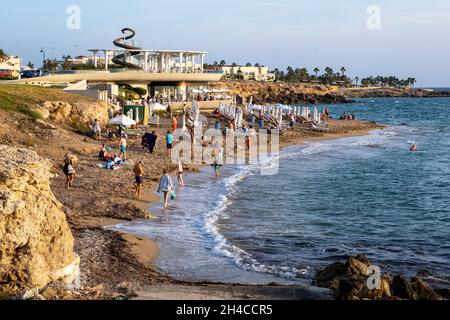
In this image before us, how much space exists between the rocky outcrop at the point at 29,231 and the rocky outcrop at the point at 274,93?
101 m

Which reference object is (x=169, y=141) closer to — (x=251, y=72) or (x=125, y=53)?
(x=125, y=53)

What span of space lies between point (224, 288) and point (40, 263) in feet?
11.9

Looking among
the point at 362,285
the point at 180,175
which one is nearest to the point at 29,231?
the point at 362,285

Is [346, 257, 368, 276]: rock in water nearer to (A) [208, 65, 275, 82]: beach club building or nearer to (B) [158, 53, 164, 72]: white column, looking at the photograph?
(B) [158, 53, 164, 72]: white column

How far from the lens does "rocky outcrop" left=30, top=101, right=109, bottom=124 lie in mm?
30016

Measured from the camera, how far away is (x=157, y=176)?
24.4 metres

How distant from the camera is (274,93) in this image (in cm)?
12650

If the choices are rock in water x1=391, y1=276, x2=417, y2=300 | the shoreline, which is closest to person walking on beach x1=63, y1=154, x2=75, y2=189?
the shoreline

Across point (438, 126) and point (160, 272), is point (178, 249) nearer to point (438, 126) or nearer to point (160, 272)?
point (160, 272)

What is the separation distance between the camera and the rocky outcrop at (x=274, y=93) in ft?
382

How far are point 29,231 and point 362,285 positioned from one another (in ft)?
17.7

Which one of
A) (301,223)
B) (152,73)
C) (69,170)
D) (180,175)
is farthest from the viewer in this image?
(152,73)

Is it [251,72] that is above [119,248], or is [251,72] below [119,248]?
above
